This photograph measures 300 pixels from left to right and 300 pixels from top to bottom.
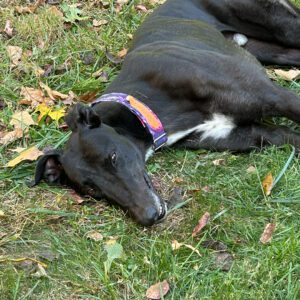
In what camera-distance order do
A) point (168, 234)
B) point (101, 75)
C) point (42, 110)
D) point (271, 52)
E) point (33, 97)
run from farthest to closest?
point (271, 52)
point (101, 75)
point (33, 97)
point (42, 110)
point (168, 234)

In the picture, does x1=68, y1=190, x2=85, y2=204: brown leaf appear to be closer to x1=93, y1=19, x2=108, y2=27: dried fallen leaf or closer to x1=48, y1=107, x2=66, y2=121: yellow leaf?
x1=48, y1=107, x2=66, y2=121: yellow leaf

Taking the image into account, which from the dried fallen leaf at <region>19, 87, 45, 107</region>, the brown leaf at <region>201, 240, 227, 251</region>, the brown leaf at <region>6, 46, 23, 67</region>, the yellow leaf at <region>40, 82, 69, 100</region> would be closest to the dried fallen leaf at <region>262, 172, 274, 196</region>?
the brown leaf at <region>201, 240, 227, 251</region>

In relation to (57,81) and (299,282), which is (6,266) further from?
(57,81)

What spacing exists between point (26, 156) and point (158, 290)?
192 cm

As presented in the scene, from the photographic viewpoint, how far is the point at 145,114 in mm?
4906

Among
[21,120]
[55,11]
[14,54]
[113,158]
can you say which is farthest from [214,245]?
[55,11]

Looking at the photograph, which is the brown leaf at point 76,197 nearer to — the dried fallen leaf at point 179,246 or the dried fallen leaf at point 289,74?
the dried fallen leaf at point 179,246

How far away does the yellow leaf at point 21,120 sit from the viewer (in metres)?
5.70

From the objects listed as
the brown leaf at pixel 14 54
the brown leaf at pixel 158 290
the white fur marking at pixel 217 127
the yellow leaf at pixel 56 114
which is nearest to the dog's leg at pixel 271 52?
the white fur marking at pixel 217 127

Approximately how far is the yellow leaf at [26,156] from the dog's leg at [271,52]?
90.7 inches

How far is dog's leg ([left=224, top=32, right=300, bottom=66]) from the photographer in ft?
20.8

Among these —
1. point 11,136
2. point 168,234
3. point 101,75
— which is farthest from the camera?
point 101,75

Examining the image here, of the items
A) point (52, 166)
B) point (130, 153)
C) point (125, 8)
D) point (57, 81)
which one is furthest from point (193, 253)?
point (125, 8)

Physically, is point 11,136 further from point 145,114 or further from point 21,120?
point 145,114
